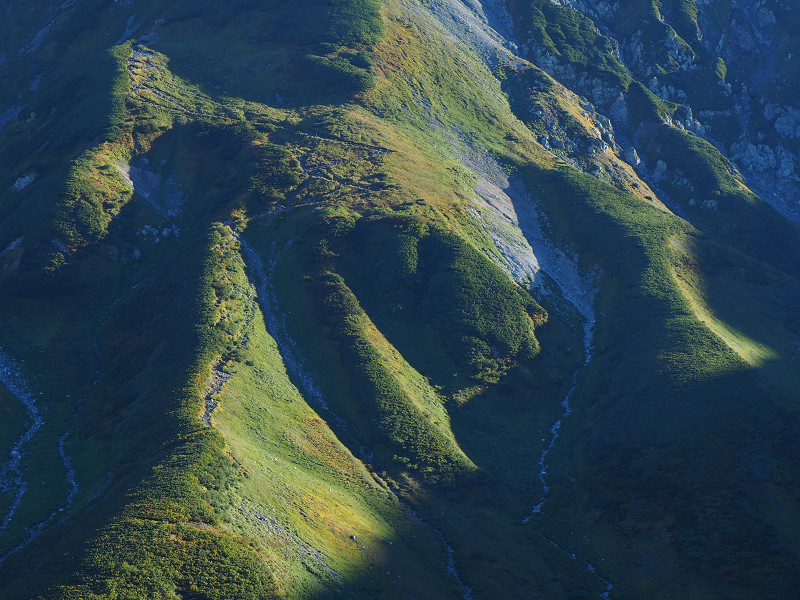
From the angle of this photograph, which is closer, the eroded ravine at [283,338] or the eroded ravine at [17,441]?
the eroded ravine at [17,441]

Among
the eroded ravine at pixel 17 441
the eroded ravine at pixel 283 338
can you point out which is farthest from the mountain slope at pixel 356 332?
the eroded ravine at pixel 283 338

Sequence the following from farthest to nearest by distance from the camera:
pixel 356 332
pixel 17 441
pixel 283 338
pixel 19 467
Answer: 1. pixel 356 332
2. pixel 283 338
3. pixel 17 441
4. pixel 19 467

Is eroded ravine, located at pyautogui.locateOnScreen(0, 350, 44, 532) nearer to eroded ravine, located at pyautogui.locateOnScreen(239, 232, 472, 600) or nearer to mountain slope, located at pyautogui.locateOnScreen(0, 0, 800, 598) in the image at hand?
mountain slope, located at pyautogui.locateOnScreen(0, 0, 800, 598)

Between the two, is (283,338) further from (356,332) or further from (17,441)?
(17,441)

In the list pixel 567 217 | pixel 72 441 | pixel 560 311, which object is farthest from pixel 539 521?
pixel 567 217

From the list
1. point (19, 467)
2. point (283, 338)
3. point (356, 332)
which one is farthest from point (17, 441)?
point (356, 332)

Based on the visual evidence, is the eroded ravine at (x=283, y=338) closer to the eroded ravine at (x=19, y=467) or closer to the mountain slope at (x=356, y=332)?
the mountain slope at (x=356, y=332)

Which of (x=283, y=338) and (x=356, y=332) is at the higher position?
(x=356, y=332)

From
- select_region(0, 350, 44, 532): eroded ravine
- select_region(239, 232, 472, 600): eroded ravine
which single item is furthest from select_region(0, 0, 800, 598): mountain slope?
select_region(239, 232, 472, 600): eroded ravine

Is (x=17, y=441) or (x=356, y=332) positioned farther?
(x=356, y=332)
